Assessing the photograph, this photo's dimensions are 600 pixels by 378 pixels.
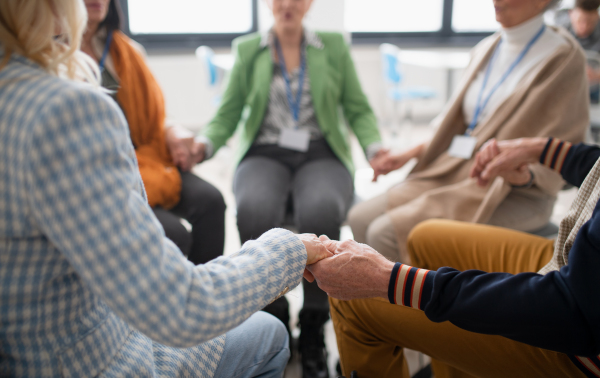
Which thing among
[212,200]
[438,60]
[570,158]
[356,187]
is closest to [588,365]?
[570,158]

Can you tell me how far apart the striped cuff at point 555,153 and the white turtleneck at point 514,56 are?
313mm

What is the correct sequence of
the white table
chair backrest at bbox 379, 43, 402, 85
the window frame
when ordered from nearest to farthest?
1. the white table
2. chair backrest at bbox 379, 43, 402, 85
3. the window frame

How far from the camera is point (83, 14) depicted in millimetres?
766

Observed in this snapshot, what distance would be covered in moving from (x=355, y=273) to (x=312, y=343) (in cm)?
77

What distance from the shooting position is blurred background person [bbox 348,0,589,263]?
1.60 m

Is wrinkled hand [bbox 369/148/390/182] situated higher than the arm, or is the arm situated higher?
the arm

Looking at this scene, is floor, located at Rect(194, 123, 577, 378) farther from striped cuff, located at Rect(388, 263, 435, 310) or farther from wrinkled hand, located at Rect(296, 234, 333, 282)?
striped cuff, located at Rect(388, 263, 435, 310)

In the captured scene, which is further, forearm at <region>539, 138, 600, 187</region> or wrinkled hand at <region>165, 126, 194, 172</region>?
wrinkled hand at <region>165, 126, 194, 172</region>

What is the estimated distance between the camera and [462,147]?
183 centimetres

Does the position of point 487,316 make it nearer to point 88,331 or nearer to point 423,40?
point 88,331

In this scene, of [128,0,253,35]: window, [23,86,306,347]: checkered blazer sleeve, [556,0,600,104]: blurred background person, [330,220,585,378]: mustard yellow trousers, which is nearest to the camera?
[23,86,306,347]: checkered blazer sleeve

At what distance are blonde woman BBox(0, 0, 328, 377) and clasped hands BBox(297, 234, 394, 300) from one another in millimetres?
175

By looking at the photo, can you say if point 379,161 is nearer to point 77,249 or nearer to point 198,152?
point 198,152

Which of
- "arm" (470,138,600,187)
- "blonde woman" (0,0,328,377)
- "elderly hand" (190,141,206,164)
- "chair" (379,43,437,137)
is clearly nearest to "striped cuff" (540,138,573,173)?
"arm" (470,138,600,187)
